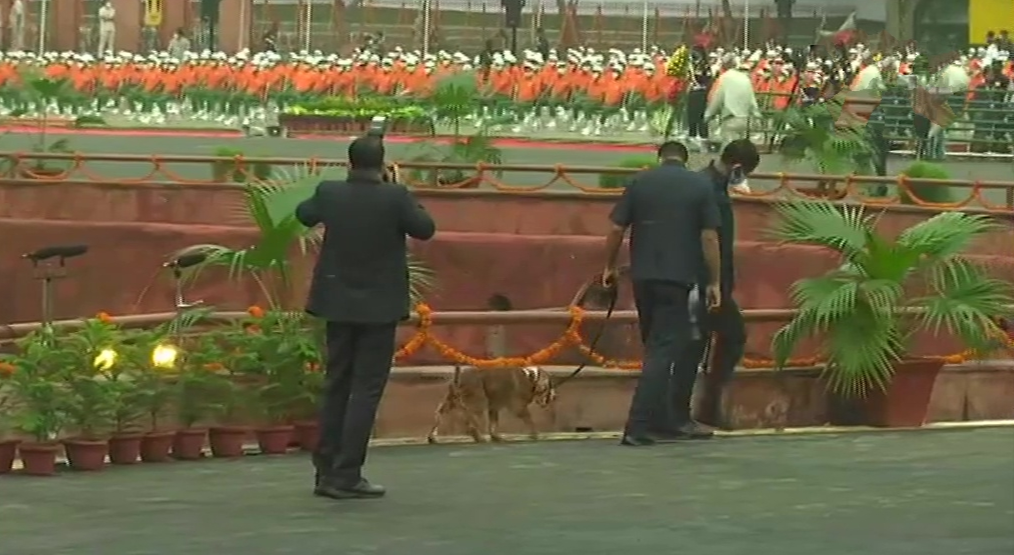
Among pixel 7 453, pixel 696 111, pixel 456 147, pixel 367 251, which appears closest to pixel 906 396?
pixel 367 251

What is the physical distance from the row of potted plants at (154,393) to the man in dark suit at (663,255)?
5.70 feet

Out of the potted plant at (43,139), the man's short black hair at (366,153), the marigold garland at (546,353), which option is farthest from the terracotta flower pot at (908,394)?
the potted plant at (43,139)

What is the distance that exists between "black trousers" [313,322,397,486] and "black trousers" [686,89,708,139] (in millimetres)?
19309

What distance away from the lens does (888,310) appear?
1406 centimetres

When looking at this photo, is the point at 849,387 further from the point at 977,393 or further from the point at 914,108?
the point at 914,108

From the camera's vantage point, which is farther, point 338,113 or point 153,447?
point 338,113

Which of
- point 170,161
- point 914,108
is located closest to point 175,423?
point 170,161

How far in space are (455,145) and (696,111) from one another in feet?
16.0

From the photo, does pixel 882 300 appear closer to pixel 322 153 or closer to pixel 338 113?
pixel 322 153

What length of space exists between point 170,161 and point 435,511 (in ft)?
50.7

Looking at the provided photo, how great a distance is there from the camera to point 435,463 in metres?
12.4

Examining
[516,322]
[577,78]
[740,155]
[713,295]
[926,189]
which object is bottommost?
[516,322]

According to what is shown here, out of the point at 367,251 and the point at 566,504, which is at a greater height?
the point at 367,251

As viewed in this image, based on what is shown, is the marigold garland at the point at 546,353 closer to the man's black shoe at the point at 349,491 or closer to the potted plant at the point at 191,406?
the potted plant at the point at 191,406
